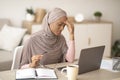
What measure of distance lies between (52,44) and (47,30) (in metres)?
0.14

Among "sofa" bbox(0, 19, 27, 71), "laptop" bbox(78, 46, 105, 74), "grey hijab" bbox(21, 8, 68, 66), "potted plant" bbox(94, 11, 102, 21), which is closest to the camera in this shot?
"laptop" bbox(78, 46, 105, 74)

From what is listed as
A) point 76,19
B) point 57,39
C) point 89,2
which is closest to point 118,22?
point 89,2

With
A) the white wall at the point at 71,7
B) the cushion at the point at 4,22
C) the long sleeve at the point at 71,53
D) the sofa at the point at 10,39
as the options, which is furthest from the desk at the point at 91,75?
the white wall at the point at 71,7

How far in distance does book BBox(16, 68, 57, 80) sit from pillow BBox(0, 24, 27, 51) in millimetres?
2086

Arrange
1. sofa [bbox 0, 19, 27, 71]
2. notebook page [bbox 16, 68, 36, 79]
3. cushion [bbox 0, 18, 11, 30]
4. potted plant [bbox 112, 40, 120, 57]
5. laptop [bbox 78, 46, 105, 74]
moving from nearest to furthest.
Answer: notebook page [bbox 16, 68, 36, 79], laptop [bbox 78, 46, 105, 74], sofa [bbox 0, 19, 27, 71], cushion [bbox 0, 18, 11, 30], potted plant [bbox 112, 40, 120, 57]

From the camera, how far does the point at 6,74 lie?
1.56 m

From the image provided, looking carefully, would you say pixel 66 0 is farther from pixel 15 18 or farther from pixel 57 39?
pixel 57 39

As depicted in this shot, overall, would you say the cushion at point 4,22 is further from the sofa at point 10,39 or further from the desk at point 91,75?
the desk at point 91,75

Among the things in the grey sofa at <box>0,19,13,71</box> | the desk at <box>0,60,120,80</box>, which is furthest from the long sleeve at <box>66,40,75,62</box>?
the grey sofa at <box>0,19,13,71</box>

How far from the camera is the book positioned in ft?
4.88

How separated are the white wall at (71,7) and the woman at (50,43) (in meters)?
2.25

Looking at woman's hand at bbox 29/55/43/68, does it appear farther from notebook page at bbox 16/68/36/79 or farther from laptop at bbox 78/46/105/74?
laptop at bbox 78/46/105/74

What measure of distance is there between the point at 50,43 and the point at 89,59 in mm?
478

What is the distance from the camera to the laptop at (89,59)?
1.64m
